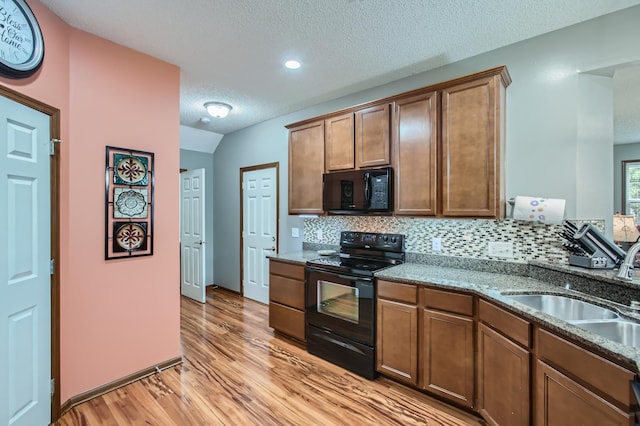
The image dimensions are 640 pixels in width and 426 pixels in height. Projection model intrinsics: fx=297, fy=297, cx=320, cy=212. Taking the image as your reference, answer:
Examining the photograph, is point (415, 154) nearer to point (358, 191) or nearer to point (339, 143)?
point (358, 191)

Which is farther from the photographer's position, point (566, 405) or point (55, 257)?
point (55, 257)

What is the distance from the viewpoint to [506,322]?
172 centimetres

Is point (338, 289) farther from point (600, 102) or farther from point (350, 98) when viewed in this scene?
point (600, 102)

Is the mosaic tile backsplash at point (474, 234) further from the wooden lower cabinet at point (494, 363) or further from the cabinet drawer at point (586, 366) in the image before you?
the cabinet drawer at point (586, 366)

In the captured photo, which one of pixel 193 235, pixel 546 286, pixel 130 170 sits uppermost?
pixel 130 170

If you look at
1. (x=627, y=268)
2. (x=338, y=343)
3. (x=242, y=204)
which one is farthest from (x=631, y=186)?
(x=242, y=204)

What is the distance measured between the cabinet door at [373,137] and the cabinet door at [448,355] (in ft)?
4.57

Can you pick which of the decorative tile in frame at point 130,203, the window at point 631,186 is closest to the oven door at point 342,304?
the decorative tile in frame at point 130,203

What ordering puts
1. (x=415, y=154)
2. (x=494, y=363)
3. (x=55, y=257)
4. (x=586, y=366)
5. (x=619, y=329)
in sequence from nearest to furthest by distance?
(x=586, y=366) < (x=619, y=329) < (x=494, y=363) < (x=55, y=257) < (x=415, y=154)

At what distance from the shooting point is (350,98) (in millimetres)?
3447

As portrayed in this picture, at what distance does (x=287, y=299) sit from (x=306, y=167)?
58.1 inches

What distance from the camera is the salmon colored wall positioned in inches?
82.4

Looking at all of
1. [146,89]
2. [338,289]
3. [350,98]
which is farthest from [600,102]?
[146,89]

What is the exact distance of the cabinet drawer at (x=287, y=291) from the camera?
122 inches
